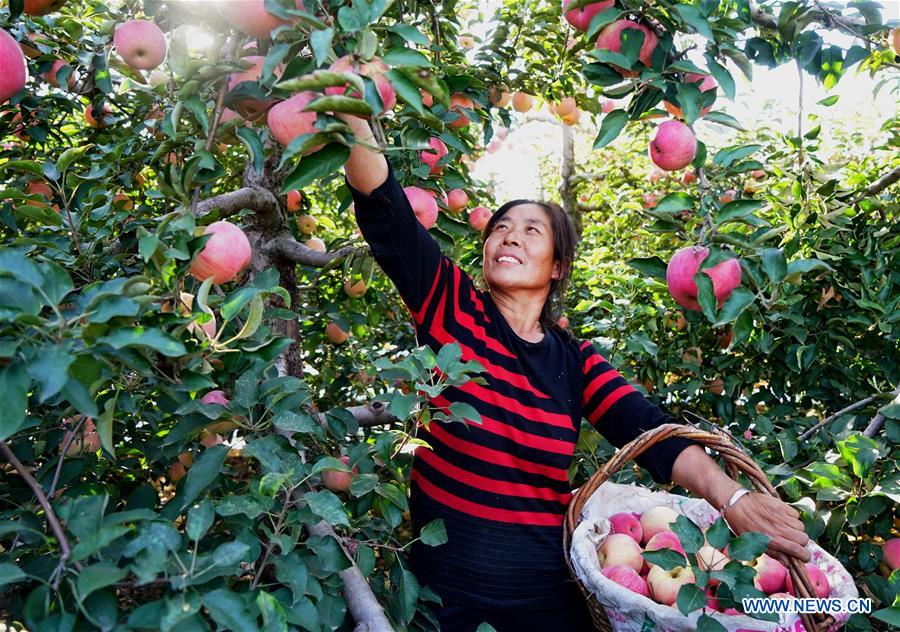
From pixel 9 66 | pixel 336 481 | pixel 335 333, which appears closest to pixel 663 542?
pixel 336 481

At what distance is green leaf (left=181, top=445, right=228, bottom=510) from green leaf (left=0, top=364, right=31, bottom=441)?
33 cm

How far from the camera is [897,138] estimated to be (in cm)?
214

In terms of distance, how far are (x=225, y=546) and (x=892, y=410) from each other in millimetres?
1474

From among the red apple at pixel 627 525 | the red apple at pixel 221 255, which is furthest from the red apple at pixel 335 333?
the red apple at pixel 221 255

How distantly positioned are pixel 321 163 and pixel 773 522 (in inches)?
43.5

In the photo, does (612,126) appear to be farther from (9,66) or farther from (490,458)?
(9,66)

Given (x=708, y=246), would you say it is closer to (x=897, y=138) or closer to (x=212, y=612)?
(x=212, y=612)

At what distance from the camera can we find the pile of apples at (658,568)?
1.43 metres

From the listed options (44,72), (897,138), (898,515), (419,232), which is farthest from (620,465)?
(44,72)

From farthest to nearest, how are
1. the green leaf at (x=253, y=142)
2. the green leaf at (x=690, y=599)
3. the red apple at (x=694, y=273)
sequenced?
the red apple at (x=694, y=273), the green leaf at (x=690, y=599), the green leaf at (x=253, y=142)

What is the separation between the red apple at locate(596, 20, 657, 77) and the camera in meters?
1.26

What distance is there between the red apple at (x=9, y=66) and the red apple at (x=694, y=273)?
139cm

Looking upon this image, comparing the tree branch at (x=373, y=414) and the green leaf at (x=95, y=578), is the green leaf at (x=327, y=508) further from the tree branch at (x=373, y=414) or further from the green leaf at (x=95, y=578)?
the tree branch at (x=373, y=414)

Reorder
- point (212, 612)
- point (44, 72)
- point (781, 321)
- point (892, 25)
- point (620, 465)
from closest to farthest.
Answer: point (212, 612)
point (892, 25)
point (620, 465)
point (44, 72)
point (781, 321)
